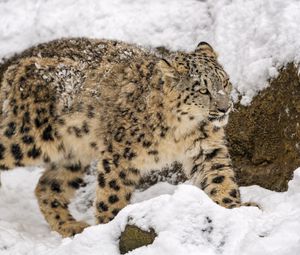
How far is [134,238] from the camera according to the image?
5461 millimetres

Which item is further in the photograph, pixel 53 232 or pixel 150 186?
pixel 150 186

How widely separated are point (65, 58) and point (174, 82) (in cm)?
149

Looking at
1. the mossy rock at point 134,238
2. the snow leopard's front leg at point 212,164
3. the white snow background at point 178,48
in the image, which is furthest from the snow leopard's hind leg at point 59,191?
the mossy rock at point 134,238

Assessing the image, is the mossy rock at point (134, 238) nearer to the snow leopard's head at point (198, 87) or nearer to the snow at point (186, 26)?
the snow leopard's head at point (198, 87)

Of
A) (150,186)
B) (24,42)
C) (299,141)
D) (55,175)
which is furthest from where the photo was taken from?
(24,42)

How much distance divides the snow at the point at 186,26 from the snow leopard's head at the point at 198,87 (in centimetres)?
124

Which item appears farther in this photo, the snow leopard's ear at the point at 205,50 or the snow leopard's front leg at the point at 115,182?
the snow leopard's ear at the point at 205,50

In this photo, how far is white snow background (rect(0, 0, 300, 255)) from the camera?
5.24m

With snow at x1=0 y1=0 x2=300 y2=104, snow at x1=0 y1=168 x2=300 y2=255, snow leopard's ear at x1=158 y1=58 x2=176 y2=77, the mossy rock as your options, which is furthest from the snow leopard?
the mossy rock

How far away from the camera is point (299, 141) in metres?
8.18

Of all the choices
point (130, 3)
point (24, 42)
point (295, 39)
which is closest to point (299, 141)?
point (295, 39)

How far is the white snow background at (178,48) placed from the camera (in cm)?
524

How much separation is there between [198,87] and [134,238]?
7.90ft

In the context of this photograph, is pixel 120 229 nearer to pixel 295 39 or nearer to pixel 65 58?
pixel 65 58
